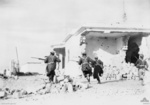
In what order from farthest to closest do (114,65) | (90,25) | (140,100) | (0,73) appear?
(0,73), (114,65), (90,25), (140,100)

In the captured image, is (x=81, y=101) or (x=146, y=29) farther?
(x=146, y=29)

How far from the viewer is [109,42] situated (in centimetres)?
1705

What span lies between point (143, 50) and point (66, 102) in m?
10.1

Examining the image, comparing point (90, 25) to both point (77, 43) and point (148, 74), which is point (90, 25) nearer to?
point (77, 43)

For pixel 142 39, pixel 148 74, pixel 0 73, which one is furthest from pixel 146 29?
pixel 0 73

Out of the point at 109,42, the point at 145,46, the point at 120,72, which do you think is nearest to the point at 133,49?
the point at 145,46

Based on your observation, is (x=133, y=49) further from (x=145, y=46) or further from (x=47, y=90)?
(x=47, y=90)

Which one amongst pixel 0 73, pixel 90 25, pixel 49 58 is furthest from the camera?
pixel 0 73

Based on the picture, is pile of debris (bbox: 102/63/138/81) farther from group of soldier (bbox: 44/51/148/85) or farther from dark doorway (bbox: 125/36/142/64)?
dark doorway (bbox: 125/36/142/64)

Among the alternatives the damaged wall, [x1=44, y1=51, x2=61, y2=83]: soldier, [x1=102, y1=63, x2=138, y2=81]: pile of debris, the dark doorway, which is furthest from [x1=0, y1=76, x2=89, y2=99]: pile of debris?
the dark doorway

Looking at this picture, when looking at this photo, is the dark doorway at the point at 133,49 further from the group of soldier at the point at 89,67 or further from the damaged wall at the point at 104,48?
the group of soldier at the point at 89,67

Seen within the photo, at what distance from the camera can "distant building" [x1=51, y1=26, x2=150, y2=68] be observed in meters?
15.7

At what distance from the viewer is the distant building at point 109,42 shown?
51.4 feet

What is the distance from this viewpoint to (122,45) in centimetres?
1645
